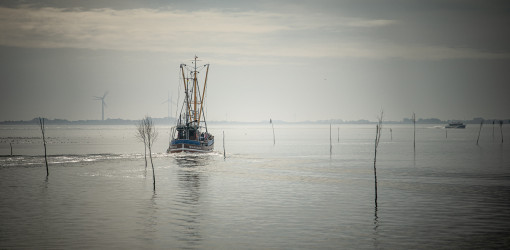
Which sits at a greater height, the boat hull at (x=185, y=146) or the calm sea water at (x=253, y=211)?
the boat hull at (x=185, y=146)

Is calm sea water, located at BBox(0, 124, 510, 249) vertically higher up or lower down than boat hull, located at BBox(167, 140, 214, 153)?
lower down

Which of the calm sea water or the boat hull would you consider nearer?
the calm sea water

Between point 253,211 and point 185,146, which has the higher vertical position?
point 185,146

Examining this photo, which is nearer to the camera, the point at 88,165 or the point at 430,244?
the point at 430,244

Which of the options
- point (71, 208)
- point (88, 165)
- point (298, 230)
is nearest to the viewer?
point (298, 230)

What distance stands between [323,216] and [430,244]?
36.5 ft

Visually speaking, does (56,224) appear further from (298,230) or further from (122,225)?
(298,230)

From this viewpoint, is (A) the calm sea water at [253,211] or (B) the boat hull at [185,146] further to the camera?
(B) the boat hull at [185,146]

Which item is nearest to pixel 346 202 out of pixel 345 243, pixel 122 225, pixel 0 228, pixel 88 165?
pixel 345 243

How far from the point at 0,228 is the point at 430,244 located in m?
29.8

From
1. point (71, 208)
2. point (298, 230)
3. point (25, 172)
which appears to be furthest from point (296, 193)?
point (25, 172)

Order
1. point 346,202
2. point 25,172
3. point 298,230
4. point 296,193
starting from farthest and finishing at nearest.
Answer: point 25,172 < point 296,193 < point 346,202 < point 298,230

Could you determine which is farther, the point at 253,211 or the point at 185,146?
the point at 185,146

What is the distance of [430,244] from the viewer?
105 ft
